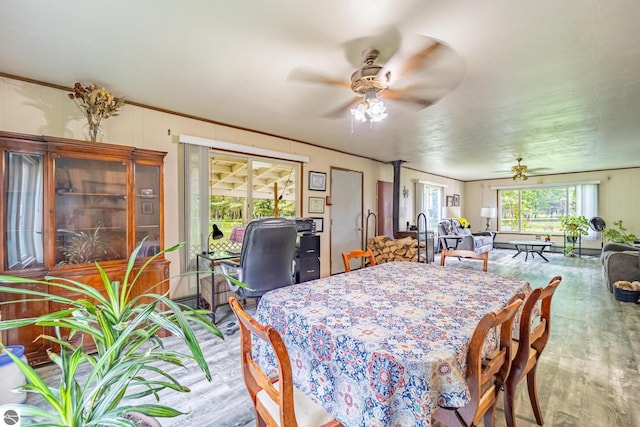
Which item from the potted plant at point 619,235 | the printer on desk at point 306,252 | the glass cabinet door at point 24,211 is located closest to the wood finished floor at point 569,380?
the glass cabinet door at point 24,211

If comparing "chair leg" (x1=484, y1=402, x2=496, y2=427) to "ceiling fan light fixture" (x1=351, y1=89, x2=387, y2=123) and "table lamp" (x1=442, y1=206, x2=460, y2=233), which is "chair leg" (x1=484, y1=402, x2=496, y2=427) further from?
"table lamp" (x1=442, y1=206, x2=460, y2=233)

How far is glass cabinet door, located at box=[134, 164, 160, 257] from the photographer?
9.01ft

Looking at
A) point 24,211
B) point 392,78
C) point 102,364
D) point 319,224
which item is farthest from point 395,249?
point 102,364

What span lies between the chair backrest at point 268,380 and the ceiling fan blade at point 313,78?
190 cm

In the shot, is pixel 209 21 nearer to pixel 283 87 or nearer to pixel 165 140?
pixel 283 87

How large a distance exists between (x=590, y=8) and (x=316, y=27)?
150cm

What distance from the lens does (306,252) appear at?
390cm

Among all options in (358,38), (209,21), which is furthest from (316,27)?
(209,21)

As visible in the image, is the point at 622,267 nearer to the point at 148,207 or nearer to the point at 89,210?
the point at 148,207

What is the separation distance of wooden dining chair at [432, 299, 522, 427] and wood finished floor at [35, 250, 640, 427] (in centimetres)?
68

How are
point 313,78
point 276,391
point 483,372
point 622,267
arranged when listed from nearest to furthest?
point 276,391 < point 483,372 < point 313,78 < point 622,267

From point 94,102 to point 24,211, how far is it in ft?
3.42

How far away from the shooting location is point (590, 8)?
1523mm

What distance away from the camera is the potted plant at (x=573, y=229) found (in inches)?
286
